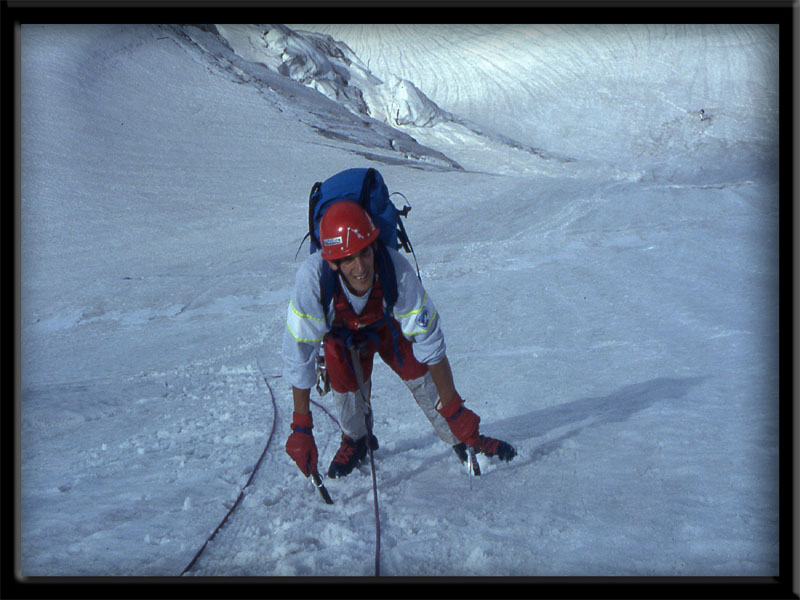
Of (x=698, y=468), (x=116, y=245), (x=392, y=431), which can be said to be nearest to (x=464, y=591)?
(x=698, y=468)

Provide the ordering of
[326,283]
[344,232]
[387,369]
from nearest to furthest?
[344,232] < [326,283] < [387,369]

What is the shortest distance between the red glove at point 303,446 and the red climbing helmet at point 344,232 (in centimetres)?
91

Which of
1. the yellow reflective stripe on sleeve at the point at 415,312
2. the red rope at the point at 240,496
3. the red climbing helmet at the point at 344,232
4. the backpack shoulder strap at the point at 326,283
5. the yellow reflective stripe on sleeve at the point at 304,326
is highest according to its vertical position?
the red climbing helmet at the point at 344,232

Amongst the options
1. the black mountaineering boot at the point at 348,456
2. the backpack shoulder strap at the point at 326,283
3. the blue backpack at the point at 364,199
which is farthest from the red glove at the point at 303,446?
the blue backpack at the point at 364,199

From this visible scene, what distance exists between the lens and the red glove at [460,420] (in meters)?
3.45

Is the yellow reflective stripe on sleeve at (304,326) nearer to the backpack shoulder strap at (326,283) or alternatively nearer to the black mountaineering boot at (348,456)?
the backpack shoulder strap at (326,283)

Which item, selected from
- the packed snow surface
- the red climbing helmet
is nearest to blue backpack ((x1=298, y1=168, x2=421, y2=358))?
the red climbing helmet

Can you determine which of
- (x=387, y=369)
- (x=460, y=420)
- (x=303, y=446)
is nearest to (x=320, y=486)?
(x=303, y=446)

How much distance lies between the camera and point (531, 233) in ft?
32.2

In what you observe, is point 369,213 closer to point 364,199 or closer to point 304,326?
point 364,199

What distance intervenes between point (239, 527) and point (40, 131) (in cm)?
1495

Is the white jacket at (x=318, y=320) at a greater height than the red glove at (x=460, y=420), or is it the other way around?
the white jacket at (x=318, y=320)

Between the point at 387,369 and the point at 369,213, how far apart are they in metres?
2.96

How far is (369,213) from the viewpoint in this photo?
3074 mm
